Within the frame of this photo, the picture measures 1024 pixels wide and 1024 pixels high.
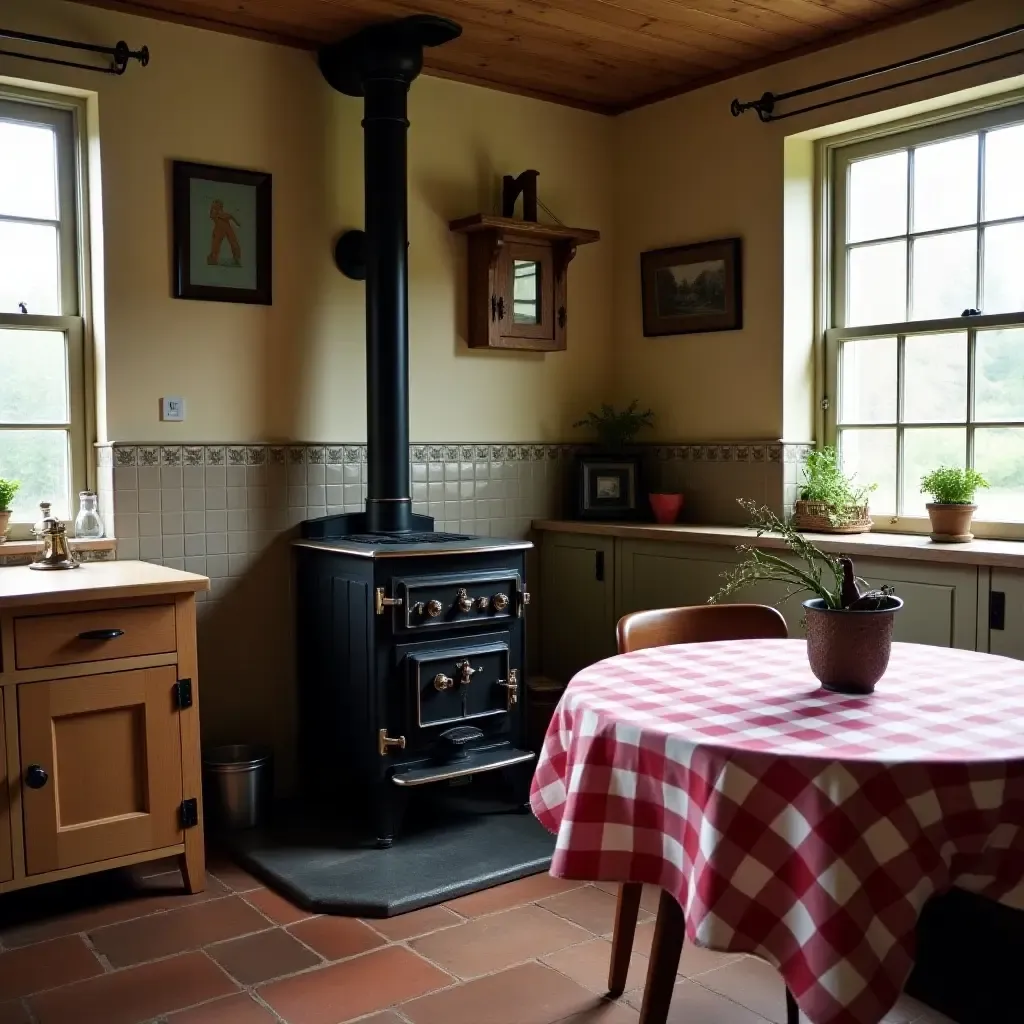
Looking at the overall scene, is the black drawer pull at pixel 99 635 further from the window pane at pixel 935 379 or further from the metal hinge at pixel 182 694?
the window pane at pixel 935 379

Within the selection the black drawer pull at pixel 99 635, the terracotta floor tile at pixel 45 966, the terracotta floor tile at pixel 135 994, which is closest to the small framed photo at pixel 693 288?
the black drawer pull at pixel 99 635


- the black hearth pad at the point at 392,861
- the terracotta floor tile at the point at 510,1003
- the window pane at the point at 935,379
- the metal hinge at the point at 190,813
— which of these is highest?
the window pane at the point at 935,379

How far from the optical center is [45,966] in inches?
103

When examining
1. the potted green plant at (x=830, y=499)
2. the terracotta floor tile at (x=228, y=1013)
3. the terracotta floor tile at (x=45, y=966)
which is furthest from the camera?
the potted green plant at (x=830, y=499)

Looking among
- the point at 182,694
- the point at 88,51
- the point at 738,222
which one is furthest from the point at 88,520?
the point at 738,222

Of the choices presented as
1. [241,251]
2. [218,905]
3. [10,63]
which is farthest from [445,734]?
[10,63]

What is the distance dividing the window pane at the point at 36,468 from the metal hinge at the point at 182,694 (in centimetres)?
90

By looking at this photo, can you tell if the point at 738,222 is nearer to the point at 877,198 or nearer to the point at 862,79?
the point at 877,198

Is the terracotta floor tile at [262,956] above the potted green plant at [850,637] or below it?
below

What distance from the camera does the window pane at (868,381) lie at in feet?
13.0

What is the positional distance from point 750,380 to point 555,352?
83 centimetres

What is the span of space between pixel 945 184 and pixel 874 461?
3.20ft

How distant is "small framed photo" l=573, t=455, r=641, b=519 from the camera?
14.7 ft

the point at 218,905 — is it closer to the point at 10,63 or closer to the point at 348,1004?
the point at 348,1004
